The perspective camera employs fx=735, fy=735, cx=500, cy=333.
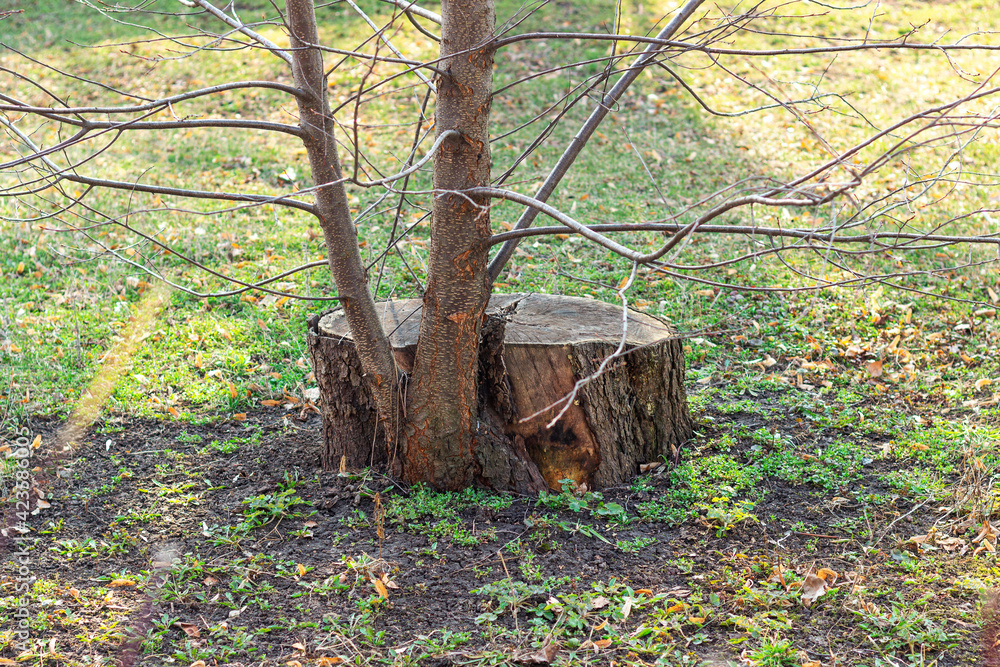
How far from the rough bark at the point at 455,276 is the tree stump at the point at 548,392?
0.17 metres

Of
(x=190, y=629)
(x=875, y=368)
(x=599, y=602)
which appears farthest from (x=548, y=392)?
(x=875, y=368)

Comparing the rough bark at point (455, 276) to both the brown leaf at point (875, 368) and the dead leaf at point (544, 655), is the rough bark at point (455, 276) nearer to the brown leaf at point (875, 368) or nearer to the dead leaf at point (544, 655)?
the dead leaf at point (544, 655)

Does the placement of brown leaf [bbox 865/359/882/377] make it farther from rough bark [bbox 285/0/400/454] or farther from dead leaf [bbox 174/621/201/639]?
dead leaf [bbox 174/621/201/639]

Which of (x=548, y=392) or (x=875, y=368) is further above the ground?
(x=548, y=392)

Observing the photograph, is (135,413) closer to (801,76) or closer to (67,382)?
(67,382)

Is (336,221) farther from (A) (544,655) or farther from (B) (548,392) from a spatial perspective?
(A) (544,655)

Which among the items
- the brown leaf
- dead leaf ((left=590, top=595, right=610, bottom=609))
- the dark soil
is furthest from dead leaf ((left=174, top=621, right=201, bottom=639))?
the brown leaf

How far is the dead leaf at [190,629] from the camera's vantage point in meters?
2.60

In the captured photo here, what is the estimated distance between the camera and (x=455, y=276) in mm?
2979

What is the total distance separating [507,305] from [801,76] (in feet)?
24.4

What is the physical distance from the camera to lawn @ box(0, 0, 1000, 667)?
2.58 m

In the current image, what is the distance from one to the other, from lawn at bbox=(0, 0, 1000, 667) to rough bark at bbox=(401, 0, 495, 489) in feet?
0.78

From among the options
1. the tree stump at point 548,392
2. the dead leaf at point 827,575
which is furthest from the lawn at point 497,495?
the tree stump at point 548,392

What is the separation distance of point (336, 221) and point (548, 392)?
121 cm
